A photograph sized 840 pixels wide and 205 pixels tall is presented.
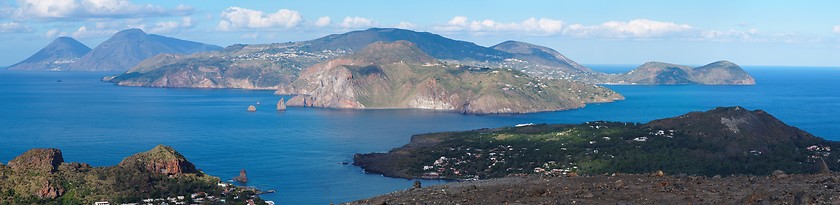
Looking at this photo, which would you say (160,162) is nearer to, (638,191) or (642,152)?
(642,152)

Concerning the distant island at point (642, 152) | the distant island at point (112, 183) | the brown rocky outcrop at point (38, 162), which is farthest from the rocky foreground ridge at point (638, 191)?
the distant island at point (642, 152)

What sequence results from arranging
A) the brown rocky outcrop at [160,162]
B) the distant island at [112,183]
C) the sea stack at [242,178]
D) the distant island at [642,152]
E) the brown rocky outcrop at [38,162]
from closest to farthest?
the distant island at [112,183] < the brown rocky outcrop at [38,162] < the brown rocky outcrop at [160,162] < the sea stack at [242,178] < the distant island at [642,152]

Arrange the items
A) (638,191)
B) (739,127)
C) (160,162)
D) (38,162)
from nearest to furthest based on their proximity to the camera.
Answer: (638,191), (38,162), (160,162), (739,127)

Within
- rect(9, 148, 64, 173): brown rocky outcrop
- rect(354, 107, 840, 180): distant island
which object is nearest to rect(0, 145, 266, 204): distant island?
rect(9, 148, 64, 173): brown rocky outcrop

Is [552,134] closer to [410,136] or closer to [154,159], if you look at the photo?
[410,136]

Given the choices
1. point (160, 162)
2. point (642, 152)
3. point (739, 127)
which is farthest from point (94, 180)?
point (739, 127)

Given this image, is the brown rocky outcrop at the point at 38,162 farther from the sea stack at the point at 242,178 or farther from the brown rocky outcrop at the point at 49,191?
the sea stack at the point at 242,178

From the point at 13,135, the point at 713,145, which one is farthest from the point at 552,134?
the point at 13,135

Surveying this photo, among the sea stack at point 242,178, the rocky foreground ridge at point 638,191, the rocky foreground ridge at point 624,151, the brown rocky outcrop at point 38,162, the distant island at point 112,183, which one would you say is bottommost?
the sea stack at point 242,178
